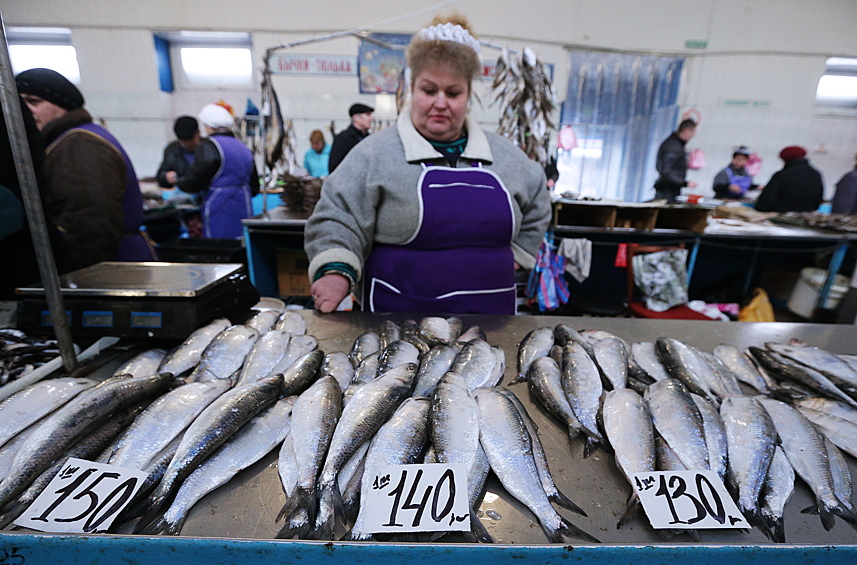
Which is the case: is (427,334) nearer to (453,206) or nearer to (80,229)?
(453,206)

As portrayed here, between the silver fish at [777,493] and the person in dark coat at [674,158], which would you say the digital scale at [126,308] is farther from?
the person in dark coat at [674,158]

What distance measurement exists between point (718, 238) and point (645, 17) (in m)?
7.92

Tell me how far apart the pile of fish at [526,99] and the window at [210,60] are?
8.54 meters

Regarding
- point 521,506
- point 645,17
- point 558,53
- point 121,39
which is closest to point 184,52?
point 121,39

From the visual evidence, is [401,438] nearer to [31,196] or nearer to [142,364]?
[142,364]

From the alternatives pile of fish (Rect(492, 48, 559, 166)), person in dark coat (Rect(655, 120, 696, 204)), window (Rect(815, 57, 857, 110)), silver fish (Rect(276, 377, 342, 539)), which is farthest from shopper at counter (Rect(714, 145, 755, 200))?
silver fish (Rect(276, 377, 342, 539))

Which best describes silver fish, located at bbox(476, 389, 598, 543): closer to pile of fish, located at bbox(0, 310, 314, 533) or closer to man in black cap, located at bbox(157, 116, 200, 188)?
pile of fish, located at bbox(0, 310, 314, 533)

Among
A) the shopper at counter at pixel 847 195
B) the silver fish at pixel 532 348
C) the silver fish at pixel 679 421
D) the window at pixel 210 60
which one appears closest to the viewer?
the silver fish at pixel 679 421

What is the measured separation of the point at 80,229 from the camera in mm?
2863

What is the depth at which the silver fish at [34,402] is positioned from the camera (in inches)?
43.2

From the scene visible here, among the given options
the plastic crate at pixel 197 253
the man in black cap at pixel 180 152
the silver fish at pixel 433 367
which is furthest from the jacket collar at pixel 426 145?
the man in black cap at pixel 180 152

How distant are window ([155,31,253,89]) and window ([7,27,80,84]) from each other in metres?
2.15

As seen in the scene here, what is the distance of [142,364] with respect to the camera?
1472 mm

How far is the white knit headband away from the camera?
6.86 ft
